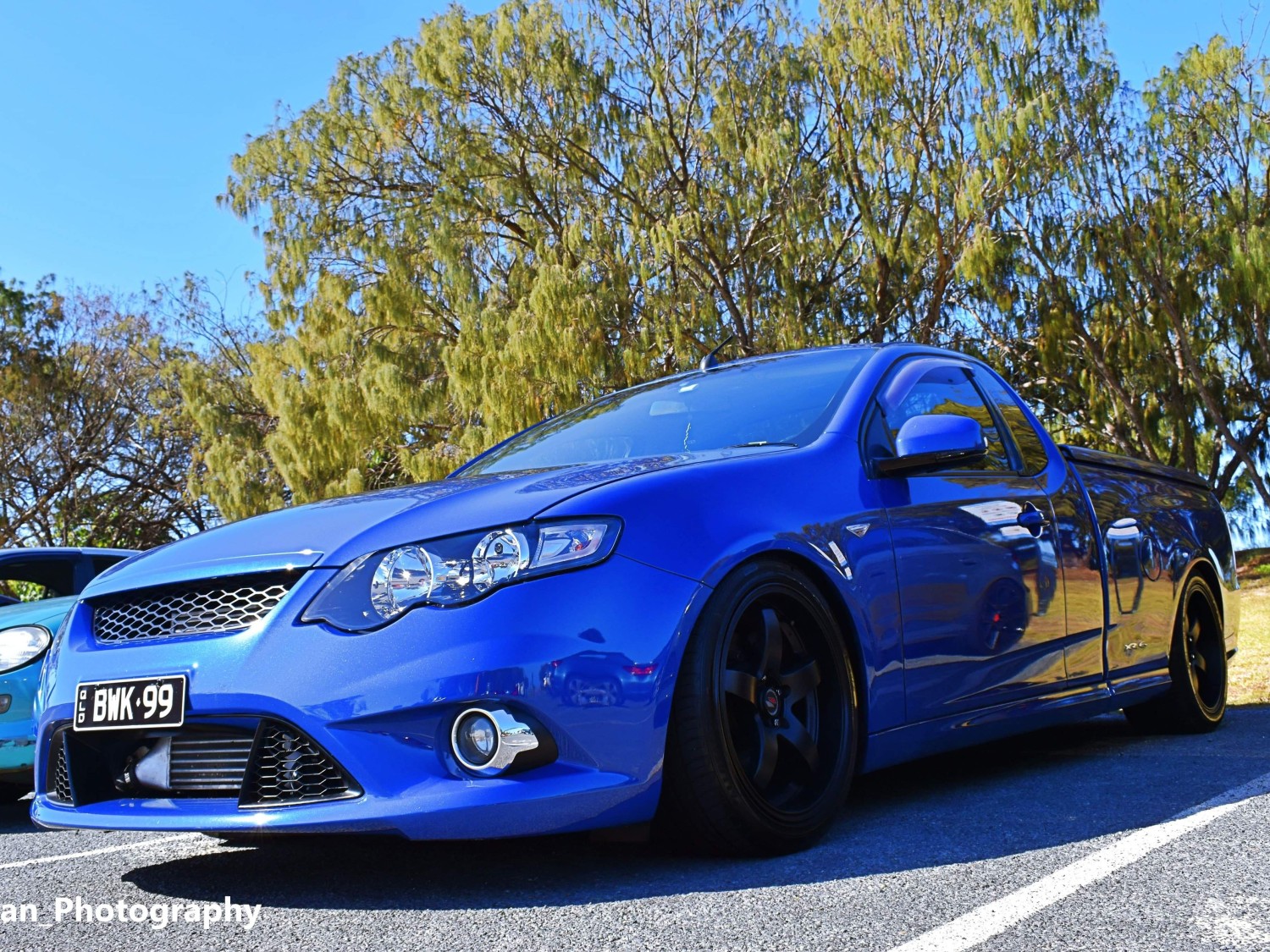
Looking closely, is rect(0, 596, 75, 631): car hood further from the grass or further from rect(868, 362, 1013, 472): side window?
the grass

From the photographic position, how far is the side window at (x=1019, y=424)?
4.80m

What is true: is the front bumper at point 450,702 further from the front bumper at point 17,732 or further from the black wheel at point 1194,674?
the black wheel at point 1194,674

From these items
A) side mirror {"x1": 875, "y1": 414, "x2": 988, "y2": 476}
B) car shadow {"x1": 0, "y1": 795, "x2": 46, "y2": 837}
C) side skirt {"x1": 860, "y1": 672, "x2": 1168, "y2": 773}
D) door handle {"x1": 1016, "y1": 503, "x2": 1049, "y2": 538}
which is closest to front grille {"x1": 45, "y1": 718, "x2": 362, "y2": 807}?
side skirt {"x1": 860, "y1": 672, "x2": 1168, "y2": 773}

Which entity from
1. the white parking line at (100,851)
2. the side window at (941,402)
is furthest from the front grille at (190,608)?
the side window at (941,402)

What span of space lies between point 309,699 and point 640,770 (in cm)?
74

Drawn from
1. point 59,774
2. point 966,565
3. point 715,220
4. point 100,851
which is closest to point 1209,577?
point 966,565

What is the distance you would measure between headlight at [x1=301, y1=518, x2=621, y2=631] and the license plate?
1.28ft

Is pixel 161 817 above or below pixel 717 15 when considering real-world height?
below

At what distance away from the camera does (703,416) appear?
14.1ft

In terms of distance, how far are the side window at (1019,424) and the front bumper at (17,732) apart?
3.92m

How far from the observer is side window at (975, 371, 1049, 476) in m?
4.80

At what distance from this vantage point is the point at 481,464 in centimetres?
474

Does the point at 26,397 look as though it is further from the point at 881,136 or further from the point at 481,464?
the point at 481,464

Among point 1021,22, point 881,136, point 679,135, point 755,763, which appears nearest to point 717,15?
point 679,135
